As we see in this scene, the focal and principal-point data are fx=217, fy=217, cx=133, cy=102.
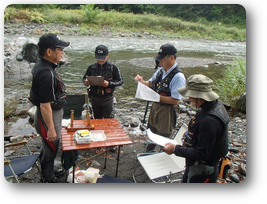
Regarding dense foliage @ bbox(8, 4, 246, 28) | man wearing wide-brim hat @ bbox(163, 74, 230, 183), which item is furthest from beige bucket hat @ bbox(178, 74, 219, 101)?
dense foliage @ bbox(8, 4, 246, 28)

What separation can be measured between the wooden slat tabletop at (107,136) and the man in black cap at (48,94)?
0.54 feet

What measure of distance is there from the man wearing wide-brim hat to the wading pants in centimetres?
160

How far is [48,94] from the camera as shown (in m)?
2.60

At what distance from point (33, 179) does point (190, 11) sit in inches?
1846

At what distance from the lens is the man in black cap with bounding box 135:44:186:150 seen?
10.6ft

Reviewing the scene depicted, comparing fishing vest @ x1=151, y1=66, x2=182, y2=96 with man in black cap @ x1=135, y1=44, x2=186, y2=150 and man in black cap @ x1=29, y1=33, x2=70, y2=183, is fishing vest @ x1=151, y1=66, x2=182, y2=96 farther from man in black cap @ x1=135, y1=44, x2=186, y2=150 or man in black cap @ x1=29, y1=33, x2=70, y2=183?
man in black cap @ x1=29, y1=33, x2=70, y2=183

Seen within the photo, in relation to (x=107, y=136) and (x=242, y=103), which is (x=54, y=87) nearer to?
(x=107, y=136)

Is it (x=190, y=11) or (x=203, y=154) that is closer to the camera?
(x=203, y=154)

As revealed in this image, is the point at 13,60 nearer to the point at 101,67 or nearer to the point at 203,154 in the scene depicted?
the point at 101,67

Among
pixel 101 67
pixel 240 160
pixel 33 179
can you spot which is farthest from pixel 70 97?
pixel 240 160

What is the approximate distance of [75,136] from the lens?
2852 mm

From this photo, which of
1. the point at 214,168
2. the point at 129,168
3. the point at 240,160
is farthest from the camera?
the point at 240,160

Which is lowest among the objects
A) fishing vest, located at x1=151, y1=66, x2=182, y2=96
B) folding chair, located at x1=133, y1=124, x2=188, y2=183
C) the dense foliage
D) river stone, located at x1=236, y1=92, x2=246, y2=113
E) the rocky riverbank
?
the rocky riverbank

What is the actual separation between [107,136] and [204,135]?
4.75ft
